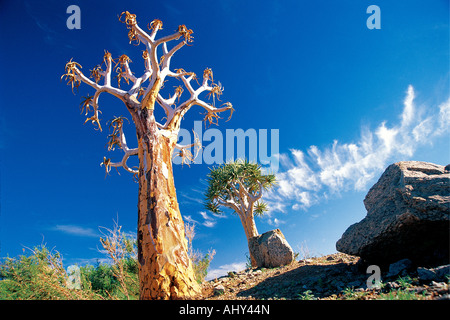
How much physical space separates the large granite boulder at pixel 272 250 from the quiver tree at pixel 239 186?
356 cm

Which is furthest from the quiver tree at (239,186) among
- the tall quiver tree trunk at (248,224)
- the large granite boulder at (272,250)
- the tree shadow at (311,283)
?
the tree shadow at (311,283)

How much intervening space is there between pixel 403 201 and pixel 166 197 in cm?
543

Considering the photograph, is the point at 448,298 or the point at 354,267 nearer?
the point at 448,298

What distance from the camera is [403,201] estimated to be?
5129mm

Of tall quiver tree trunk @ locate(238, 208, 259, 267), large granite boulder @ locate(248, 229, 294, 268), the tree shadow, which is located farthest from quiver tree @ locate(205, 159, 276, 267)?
the tree shadow

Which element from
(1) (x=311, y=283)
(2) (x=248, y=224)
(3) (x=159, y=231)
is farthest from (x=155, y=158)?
(2) (x=248, y=224)

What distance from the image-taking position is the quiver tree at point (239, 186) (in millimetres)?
14625

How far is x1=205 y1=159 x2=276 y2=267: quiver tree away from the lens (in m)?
14.6

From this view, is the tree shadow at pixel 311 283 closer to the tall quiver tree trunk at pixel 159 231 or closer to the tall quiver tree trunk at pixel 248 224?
the tall quiver tree trunk at pixel 159 231

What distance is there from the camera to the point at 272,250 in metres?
10.1

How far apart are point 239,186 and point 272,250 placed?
5.40 m
